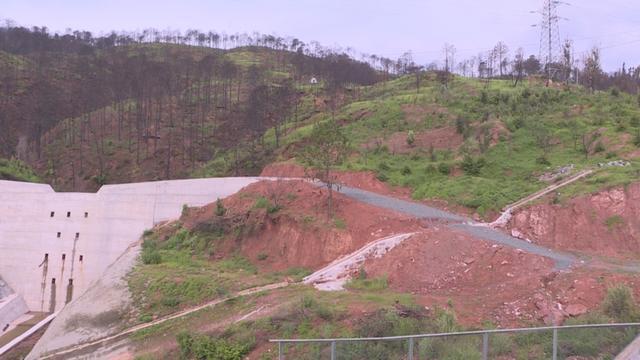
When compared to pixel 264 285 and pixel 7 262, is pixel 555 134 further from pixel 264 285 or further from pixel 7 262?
pixel 7 262

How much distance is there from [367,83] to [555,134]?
41.6 m

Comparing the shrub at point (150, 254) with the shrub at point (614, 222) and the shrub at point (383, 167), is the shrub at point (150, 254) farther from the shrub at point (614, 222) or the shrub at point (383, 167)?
the shrub at point (614, 222)

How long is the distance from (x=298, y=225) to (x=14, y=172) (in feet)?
92.0

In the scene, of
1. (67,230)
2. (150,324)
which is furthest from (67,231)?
(150,324)

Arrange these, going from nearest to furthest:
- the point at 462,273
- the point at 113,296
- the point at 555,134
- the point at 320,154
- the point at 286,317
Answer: the point at 286,317 < the point at 462,273 < the point at 113,296 < the point at 320,154 < the point at 555,134

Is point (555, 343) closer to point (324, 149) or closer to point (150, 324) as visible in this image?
point (150, 324)

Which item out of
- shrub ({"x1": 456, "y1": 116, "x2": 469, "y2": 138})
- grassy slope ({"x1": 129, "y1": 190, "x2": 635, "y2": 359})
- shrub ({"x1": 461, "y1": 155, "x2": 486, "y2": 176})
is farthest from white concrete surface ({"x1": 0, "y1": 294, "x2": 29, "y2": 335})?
shrub ({"x1": 456, "y1": 116, "x2": 469, "y2": 138})

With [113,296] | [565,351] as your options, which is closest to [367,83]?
[113,296]

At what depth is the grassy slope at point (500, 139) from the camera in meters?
22.7

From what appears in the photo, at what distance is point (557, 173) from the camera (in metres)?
23.3

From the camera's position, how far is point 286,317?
14453 millimetres

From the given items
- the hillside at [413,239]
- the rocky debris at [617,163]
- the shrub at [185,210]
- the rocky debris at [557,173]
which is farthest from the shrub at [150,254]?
the rocky debris at [617,163]

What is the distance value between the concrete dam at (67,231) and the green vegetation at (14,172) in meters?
9.21

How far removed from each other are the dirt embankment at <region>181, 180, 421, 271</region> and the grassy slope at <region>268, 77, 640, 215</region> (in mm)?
3868
